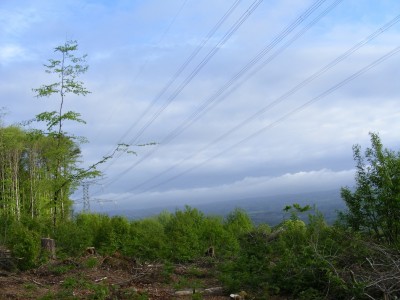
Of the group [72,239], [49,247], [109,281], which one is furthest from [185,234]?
[109,281]

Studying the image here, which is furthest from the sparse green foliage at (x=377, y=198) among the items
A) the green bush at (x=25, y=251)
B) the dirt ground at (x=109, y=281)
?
the green bush at (x=25, y=251)

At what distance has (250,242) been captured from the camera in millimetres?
10578

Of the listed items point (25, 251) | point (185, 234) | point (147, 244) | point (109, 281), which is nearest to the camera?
point (109, 281)

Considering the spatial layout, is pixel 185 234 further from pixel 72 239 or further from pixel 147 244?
pixel 72 239

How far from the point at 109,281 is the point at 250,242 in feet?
10.9

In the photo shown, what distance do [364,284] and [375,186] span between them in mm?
3551

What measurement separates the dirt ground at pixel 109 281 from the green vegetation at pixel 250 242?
5 cm

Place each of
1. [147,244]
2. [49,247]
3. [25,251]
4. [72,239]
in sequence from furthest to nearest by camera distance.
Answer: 1. [72,239]
2. [147,244]
3. [49,247]
4. [25,251]

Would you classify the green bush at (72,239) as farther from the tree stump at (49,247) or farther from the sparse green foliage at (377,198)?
the sparse green foliage at (377,198)

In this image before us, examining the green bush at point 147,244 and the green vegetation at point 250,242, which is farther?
the green bush at point 147,244

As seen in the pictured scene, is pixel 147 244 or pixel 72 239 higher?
pixel 72 239

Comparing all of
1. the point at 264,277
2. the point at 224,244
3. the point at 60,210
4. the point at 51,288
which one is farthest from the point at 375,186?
the point at 60,210

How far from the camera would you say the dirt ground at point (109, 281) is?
770 cm

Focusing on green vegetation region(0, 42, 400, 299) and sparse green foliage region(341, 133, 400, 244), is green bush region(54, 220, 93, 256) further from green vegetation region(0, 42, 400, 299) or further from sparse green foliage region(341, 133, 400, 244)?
sparse green foliage region(341, 133, 400, 244)
